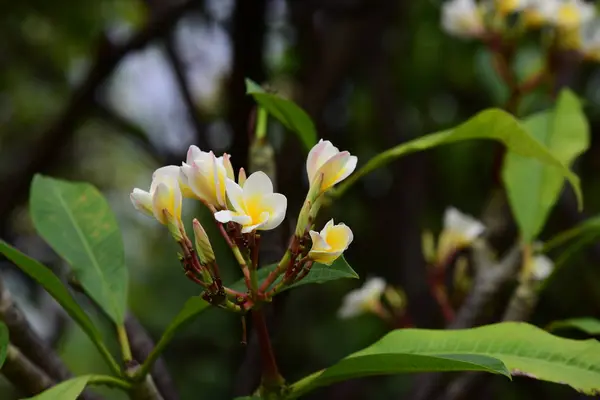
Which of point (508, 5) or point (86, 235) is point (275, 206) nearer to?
point (86, 235)

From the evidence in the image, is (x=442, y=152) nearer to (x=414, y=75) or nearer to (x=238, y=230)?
(x=414, y=75)

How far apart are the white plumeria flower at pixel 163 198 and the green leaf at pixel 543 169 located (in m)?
0.46

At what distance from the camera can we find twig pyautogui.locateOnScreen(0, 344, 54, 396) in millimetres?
587

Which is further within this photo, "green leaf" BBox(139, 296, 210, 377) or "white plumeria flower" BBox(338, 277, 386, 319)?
"white plumeria flower" BBox(338, 277, 386, 319)

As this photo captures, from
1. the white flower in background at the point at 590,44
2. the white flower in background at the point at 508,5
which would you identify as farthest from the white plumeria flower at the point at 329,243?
the white flower in background at the point at 590,44

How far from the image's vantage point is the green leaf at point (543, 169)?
2.68 feet

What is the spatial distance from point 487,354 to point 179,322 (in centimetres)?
24

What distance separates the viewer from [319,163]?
0.50 meters

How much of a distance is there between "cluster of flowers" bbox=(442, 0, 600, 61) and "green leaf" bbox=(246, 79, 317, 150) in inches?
17.5

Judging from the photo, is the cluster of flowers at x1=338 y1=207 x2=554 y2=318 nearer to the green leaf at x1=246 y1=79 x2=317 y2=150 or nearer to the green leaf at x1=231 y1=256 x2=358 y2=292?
the green leaf at x1=246 y1=79 x2=317 y2=150

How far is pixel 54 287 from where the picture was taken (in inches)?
22.7

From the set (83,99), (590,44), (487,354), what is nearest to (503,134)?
(487,354)

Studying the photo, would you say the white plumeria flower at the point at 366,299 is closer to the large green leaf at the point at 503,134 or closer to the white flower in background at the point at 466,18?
the large green leaf at the point at 503,134

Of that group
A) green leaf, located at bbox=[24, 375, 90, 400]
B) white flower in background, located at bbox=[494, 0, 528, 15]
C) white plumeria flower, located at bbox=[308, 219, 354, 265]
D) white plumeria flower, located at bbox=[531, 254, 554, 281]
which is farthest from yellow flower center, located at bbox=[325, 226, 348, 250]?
white flower in background, located at bbox=[494, 0, 528, 15]
